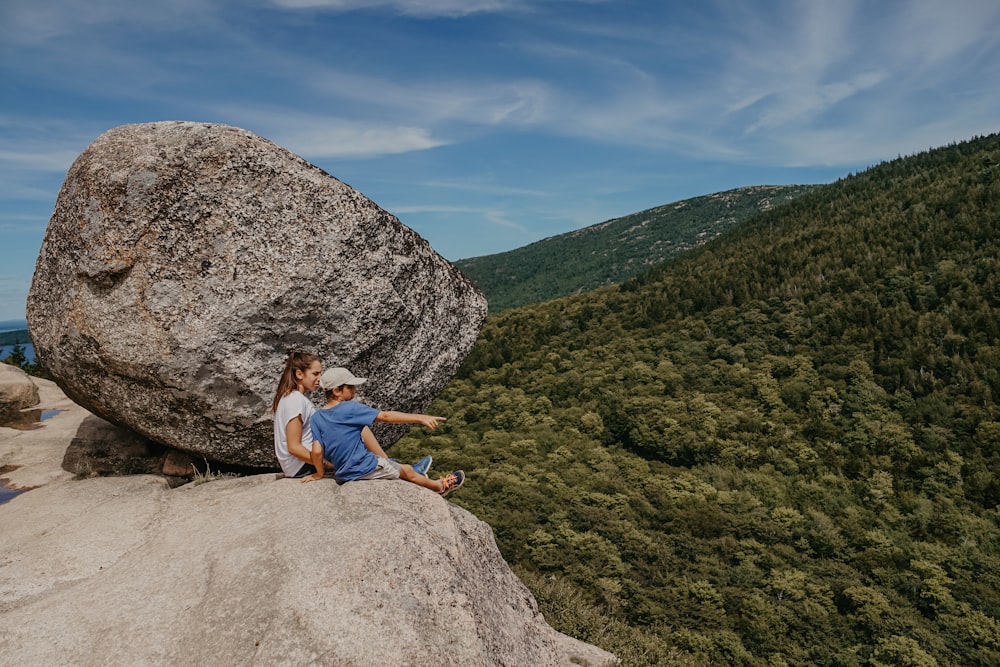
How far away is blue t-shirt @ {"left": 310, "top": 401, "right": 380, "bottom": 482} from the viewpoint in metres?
7.96

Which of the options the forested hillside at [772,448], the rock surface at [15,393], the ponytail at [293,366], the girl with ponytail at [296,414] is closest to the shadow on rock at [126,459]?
the girl with ponytail at [296,414]

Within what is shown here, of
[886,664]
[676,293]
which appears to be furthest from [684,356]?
[886,664]

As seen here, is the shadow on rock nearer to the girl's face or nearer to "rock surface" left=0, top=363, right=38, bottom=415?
the girl's face

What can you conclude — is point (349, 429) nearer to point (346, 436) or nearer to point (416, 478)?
point (346, 436)

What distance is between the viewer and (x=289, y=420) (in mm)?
8469

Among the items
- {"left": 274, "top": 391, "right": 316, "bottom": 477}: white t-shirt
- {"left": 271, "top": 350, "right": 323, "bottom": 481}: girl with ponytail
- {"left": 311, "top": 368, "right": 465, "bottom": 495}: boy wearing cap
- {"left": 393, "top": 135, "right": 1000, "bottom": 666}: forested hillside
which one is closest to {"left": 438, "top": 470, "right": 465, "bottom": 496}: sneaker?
{"left": 311, "top": 368, "right": 465, "bottom": 495}: boy wearing cap

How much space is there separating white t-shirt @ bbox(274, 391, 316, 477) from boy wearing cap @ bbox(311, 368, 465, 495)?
0.42 m

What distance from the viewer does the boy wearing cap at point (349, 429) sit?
26.1 ft

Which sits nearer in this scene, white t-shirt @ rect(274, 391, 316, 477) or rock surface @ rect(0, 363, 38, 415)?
white t-shirt @ rect(274, 391, 316, 477)

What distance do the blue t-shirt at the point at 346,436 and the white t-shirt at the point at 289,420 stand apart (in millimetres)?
413

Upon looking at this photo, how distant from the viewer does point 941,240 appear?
5756 cm

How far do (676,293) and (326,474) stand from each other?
67.7 m

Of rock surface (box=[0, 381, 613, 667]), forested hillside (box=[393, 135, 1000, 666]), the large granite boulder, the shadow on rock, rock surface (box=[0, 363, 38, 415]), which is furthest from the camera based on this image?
forested hillside (box=[393, 135, 1000, 666])

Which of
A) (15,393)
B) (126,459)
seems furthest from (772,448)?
(15,393)
